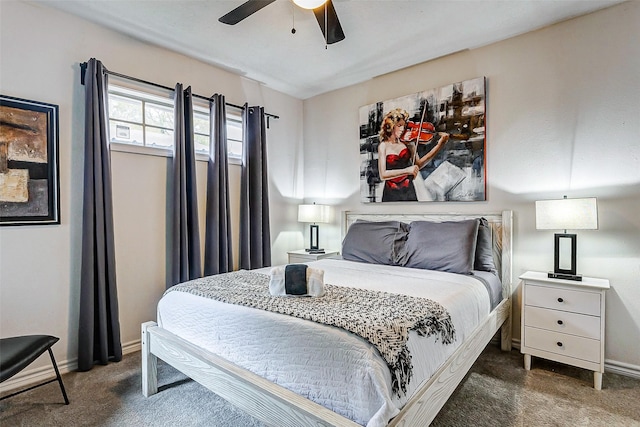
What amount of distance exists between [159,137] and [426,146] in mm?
2521

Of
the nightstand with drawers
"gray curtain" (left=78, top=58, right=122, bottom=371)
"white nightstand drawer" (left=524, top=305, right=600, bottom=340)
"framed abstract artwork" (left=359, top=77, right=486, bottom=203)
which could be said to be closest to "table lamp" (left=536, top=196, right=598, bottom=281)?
the nightstand with drawers

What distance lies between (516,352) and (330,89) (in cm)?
333

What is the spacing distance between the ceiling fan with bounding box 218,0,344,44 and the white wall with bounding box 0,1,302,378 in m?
1.25

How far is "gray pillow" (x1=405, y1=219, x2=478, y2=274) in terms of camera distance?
2512 millimetres

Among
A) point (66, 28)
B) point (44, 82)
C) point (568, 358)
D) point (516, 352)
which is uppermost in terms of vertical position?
point (66, 28)

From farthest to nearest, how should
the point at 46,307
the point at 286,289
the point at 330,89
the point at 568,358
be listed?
the point at 330,89, the point at 46,307, the point at 568,358, the point at 286,289

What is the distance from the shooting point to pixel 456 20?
2.55 meters

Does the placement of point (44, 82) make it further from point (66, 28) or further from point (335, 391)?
point (335, 391)

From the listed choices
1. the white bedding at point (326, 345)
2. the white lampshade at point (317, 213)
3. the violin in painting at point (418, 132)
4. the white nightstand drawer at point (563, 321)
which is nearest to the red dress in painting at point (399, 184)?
the violin in painting at point (418, 132)

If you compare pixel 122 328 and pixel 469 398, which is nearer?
pixel 469 398

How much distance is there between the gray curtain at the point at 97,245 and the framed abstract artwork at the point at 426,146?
2.46m

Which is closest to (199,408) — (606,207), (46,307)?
(46,307)

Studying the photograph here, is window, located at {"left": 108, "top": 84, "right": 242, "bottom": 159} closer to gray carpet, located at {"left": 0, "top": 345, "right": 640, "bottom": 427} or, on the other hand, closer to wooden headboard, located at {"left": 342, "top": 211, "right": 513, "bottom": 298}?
gray carpet, located at {"left": 0, "top": 345, "right": 640, "bottom": 427}

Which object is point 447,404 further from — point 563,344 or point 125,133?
point 125,133
